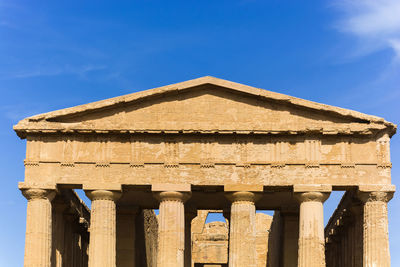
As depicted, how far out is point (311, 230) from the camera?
1529 inches

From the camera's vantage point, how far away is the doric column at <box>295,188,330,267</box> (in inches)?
1513

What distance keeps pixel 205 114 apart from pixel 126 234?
705cm

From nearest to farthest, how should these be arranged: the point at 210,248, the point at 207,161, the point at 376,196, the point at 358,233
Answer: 1. the point at 376,196
2. the point at 207,161
3. the point at 358,233
4. the point at 210,248

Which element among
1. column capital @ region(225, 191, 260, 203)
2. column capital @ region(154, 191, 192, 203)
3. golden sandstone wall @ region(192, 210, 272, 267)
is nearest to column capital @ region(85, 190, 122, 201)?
column capital @ region(154, 191, 192, 203)

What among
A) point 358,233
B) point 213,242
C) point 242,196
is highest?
point 242,196

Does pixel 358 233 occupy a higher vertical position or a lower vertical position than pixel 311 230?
higher

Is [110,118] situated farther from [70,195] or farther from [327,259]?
[327,259]

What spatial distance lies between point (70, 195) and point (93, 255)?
5.31 m

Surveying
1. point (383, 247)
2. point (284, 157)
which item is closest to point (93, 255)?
point (284, 157)

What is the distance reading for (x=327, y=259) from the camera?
5125cm

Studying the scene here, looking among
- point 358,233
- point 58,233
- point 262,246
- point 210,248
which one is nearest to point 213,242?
point 210,248

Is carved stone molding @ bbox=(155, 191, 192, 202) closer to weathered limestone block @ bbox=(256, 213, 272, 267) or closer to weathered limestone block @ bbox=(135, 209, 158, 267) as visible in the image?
A: weathered limestone block @ bbox=(135, 209, 158, 267)

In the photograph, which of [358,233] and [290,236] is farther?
[290,236]

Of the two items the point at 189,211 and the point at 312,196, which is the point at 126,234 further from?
the point at 312,196
